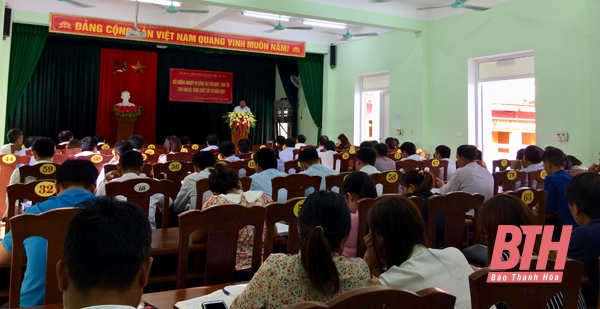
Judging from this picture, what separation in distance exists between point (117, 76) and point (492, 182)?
9.83 metres

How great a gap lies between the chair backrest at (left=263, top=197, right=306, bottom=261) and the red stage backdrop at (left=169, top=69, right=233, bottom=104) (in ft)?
32.8

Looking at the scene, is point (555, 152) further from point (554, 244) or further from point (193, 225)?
point (193, 225)

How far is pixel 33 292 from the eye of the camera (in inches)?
71.3

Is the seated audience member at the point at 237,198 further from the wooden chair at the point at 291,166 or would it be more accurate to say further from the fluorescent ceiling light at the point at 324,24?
the fluorescent ceiling light at the point at 324,24

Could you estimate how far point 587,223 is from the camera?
2.05m

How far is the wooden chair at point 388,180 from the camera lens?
12.2ft

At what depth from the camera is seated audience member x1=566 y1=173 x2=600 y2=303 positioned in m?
1.87

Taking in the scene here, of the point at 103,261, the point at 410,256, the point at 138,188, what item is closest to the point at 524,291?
the point at 410,256

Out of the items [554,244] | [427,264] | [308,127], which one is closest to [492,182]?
[554,244]

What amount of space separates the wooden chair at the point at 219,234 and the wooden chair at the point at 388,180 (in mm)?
1870

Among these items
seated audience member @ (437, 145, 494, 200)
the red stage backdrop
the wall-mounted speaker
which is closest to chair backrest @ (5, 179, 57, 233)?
seated audience member @ (437, 145, 494, 200)

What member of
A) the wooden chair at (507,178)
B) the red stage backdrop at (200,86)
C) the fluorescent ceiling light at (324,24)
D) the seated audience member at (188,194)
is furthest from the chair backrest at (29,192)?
the red stage backdrop at (200,86)

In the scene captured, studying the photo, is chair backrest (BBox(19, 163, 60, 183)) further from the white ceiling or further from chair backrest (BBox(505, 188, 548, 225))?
the white ceiling

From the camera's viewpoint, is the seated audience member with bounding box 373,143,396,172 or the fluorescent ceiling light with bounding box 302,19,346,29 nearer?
the seated audience member with bounding box 373,143,396,172
